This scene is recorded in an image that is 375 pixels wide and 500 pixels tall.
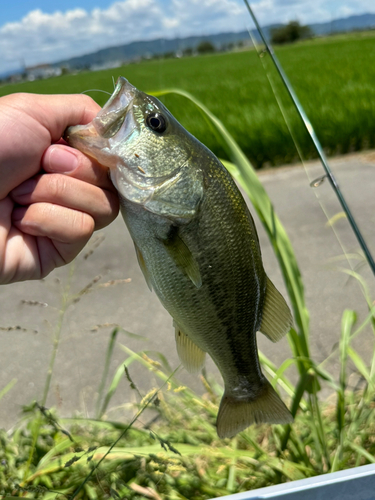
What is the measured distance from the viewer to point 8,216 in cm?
97

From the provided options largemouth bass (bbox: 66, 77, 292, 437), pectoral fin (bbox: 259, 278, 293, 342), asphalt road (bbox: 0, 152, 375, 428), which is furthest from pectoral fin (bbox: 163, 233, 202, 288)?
asphalt road (bbox: 0, 152, 375, 428)

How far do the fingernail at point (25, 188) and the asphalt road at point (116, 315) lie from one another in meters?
0.42

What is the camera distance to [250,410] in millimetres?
990

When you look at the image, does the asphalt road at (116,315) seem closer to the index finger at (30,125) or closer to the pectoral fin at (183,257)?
the index finger at (30,125)

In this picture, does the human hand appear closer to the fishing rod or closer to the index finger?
the index finger

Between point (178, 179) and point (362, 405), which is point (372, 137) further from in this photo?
point (178, 179)

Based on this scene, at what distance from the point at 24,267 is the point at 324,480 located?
2.54 ft

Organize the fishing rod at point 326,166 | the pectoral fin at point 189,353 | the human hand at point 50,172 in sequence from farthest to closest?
the fishing rod at point 326,166, the pectoral fin at point 189,353, the human hand at point 50,172

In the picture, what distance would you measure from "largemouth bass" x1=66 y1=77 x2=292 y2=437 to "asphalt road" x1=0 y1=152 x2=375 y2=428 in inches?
21.9

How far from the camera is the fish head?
2.50 ft

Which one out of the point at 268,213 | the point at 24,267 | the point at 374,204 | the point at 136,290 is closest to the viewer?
the point at 24,267

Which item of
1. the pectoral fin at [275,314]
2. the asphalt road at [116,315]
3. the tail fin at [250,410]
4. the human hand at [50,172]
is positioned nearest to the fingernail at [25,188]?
the human hand at [50,172]

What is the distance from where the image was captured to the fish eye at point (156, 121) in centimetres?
79

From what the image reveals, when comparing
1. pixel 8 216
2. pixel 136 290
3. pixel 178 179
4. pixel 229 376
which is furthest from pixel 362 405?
pixel 136 290
